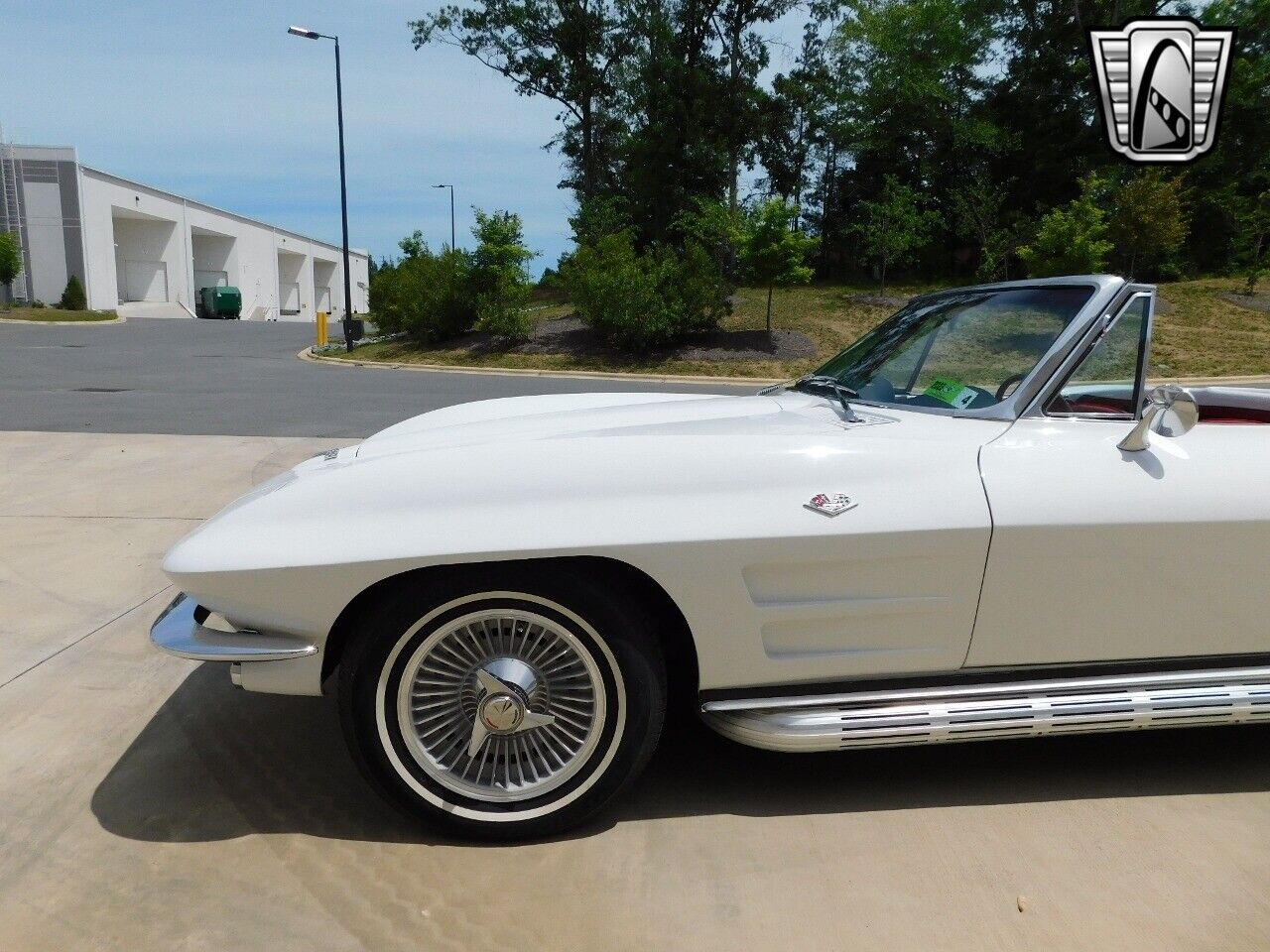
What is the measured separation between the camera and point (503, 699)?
8.06ft

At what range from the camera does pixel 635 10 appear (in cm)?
3434

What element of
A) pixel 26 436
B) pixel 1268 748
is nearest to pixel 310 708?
pixel 1268 748

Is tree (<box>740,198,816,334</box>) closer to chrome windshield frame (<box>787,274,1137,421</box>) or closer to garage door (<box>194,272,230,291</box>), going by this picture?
chrome windshield frame (<box>787,274,1137,421</box>)

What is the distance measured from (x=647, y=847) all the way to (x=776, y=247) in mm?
19654

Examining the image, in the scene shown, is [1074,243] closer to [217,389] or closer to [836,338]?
[836,338]

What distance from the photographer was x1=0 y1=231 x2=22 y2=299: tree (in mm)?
46094

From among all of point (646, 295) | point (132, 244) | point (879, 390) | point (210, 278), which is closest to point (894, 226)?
point (646, 295)

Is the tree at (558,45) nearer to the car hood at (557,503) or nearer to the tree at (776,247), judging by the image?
the tree at (776,247)

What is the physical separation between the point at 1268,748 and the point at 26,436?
934 centimetres

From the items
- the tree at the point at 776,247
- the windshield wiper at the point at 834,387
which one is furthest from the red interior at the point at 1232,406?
the tree at the point at 776,247

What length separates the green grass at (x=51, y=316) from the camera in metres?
41.0

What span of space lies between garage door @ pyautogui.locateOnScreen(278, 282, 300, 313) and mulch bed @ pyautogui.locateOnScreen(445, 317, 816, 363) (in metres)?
58.5

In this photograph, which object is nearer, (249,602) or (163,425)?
(249,602)

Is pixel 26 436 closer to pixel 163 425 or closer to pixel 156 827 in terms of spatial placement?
pixel 163 425
